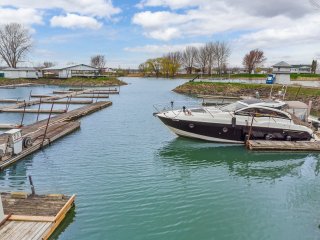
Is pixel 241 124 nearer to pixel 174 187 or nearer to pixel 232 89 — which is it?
pixel 174 187

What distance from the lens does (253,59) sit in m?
127

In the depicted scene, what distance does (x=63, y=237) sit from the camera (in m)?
9.97

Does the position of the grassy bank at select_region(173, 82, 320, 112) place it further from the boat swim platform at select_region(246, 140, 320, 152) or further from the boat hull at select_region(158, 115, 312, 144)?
the boat swim platform at select_region(246, 140, 320, 152)

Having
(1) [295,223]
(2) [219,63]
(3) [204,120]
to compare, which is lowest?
(1) [295,223]

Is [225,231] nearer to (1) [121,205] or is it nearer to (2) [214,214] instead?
(2) [214,214]

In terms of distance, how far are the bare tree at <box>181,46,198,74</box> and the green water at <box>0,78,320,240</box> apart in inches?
4821

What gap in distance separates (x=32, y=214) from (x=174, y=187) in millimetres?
6123

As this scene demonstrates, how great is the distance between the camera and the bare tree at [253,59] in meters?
126

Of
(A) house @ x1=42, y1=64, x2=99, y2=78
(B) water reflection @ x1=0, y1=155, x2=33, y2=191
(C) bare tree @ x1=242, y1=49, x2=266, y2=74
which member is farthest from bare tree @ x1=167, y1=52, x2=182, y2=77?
(B) water reflection @ x1=0, y1=155, x2=33, y2=191

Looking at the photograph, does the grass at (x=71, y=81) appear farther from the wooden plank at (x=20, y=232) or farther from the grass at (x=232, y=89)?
the wooden plank at (x=20, y=232)

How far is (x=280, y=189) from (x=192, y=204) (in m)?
4.65

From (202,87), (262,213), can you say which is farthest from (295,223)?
(202,87)

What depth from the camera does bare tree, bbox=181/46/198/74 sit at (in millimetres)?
141800

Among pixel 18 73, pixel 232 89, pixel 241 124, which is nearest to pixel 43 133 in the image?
pixel 241 124
